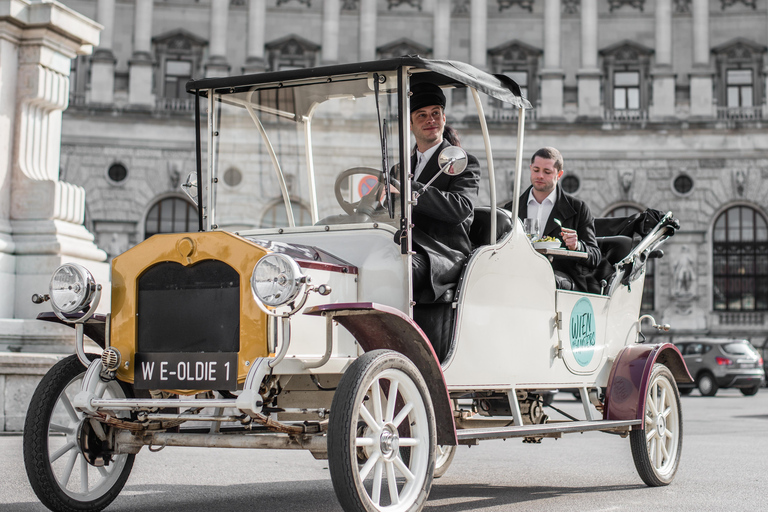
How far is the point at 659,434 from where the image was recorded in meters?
7.37

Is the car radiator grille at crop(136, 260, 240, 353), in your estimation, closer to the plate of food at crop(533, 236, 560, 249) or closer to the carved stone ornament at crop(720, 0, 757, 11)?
the plate of food at crop(533, 236, 560, 249)

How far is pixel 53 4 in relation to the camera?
11.1m

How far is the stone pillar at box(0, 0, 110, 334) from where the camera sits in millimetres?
10805


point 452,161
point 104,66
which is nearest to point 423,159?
point 452,161

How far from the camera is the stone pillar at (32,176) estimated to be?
35.4 ft

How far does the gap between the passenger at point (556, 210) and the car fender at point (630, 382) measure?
1.91ft

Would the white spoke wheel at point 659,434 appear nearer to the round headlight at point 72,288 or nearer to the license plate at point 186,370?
the license plate at point 186,370

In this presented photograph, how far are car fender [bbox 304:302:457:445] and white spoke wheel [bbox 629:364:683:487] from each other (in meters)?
2.41

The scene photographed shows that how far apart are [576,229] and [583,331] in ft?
2.91

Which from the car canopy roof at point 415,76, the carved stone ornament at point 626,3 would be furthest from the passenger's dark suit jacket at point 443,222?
the carved stone ornament at point 626,3

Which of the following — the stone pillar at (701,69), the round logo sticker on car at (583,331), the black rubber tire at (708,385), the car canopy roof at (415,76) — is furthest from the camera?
the stone pillar at (701,69)

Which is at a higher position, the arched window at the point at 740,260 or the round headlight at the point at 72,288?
the arched window at the point at 740,260

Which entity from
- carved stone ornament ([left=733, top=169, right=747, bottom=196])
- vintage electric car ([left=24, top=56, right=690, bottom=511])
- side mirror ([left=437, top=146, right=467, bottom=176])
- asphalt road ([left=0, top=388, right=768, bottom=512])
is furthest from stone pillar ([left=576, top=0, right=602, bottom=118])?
side mirror ([left=437, top=146, right=467, bottom=176])

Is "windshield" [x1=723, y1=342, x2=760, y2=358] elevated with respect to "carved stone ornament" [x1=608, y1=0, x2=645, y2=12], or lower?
lower
